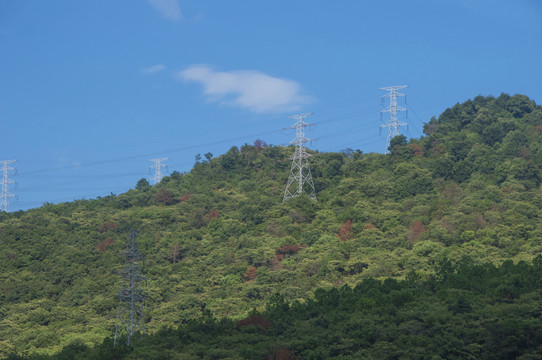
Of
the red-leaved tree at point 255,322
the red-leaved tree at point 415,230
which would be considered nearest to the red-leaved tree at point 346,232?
the red-leaved tree at point 415,230

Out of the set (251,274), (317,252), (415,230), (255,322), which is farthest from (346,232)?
(255,322)

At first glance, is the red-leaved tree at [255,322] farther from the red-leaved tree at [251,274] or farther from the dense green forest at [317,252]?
the red-leaved tree at [251,274]

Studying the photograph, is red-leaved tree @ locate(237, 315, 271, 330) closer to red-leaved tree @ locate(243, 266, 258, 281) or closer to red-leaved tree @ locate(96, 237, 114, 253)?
red-leaved tree @ locate(243, 266, 258, 281)

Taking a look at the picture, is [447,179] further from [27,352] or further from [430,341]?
[27,352]

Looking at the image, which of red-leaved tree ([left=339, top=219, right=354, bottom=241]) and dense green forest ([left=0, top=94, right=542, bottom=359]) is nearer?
dense green forest ([left=0, top=94, right=542, bottom=359])

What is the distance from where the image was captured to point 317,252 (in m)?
58.5

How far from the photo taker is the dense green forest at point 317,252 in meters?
41.2

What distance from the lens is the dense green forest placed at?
41.2 meters

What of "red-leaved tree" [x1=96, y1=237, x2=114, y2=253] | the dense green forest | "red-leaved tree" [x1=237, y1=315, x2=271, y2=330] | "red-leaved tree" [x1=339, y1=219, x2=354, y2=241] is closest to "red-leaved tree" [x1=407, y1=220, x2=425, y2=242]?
the dense green forest

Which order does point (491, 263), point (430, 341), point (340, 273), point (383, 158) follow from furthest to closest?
point (383, 158) < point (340, 273) < point (491, 263) < point (430, 341)

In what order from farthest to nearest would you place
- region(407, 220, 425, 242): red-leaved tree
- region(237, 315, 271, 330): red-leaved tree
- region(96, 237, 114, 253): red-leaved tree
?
region(96, 237, 114, 253): red-leaved tree
region(407, 220, 425, 242): red-leaved tree
region(237, 315, 271, 330): red-leaved tree

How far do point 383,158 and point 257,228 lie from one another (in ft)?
62.3

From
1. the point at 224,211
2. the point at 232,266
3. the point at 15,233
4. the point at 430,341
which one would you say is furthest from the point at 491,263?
the point at 15,233

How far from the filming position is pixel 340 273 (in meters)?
55.0
